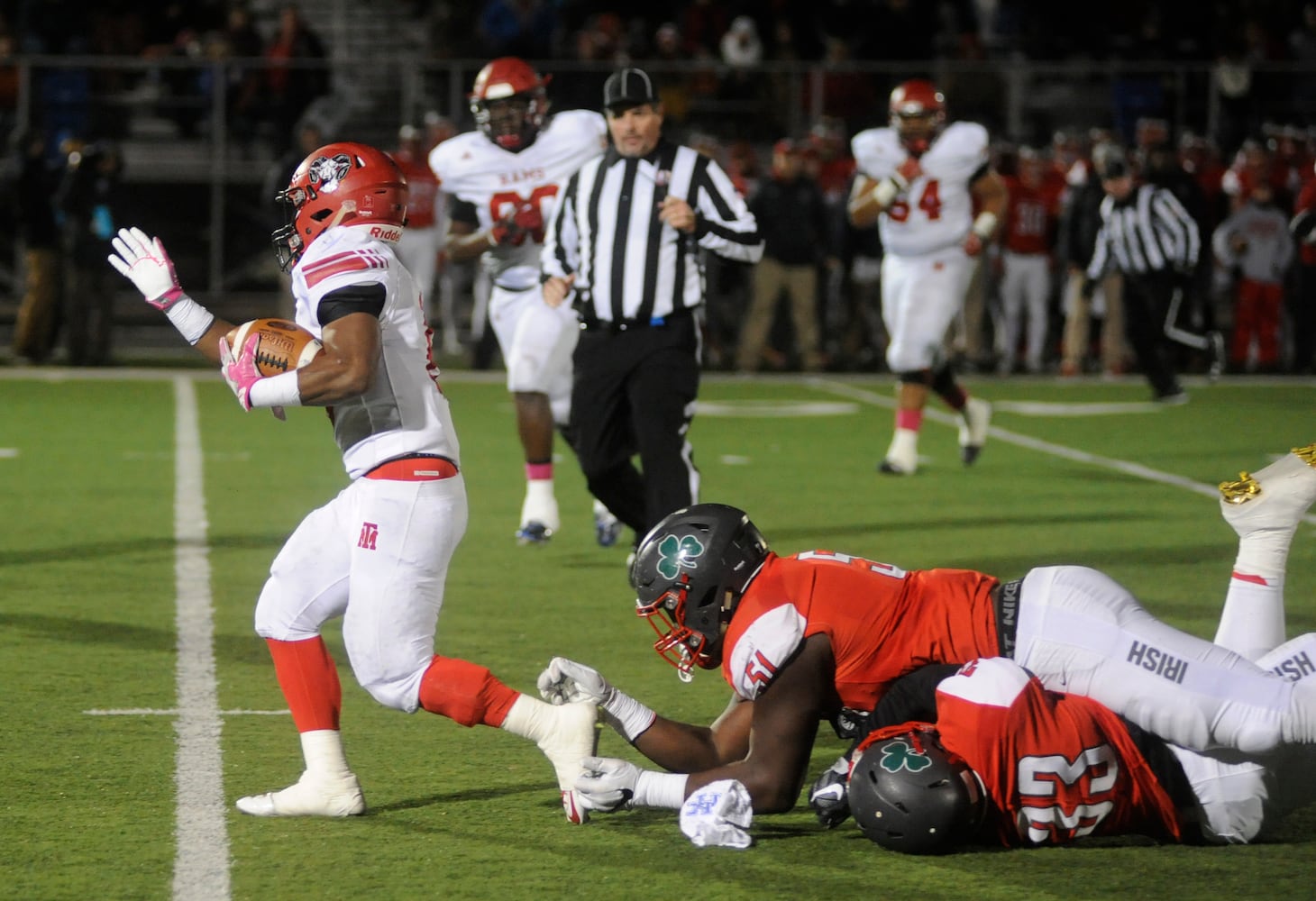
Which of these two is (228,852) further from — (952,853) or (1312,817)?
(1312,817)

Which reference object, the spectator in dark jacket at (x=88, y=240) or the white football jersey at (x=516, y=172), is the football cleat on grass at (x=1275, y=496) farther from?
the spectator in dark jacket at (x=88, y=240)

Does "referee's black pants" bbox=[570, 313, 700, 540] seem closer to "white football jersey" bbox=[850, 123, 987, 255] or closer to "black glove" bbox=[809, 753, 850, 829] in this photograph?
→ "black glove" bbox=[809, 753, 850, 829]

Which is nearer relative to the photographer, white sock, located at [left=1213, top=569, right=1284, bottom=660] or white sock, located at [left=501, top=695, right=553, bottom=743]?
white sock, located at [left=501, top=695, right=553, bottom=743]

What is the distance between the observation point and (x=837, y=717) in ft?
13.6

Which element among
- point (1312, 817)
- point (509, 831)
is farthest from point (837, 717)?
point (1312, 817)

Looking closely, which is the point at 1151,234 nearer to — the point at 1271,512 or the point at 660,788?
the point at 1271,512

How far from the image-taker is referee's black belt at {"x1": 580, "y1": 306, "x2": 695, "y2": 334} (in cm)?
668

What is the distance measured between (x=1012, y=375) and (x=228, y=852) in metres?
13.4

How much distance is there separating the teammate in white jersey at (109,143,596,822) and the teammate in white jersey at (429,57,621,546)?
361cm

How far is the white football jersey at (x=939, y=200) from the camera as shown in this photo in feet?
34.3

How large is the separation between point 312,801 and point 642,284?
2957 mm

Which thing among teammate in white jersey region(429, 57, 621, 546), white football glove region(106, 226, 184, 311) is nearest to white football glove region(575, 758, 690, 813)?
white football glove region(106, 226, 184, 311)

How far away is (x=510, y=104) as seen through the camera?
8.10 meters

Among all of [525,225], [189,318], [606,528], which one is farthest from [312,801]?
[525,225]
